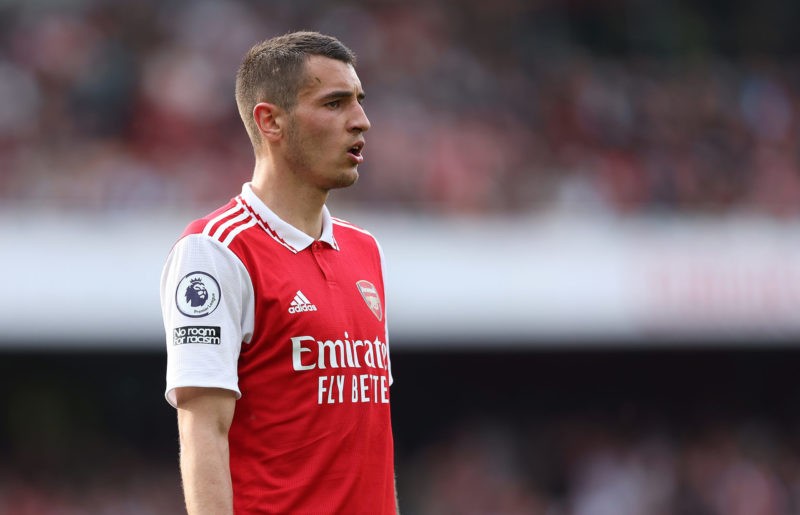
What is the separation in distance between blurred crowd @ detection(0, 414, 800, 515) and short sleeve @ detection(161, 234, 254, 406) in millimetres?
8611

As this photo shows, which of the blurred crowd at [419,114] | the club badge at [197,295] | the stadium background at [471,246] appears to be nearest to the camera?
the club badge at [197,295]

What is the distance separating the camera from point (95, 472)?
39.9 feet

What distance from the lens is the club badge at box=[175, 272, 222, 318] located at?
3248 millimetres

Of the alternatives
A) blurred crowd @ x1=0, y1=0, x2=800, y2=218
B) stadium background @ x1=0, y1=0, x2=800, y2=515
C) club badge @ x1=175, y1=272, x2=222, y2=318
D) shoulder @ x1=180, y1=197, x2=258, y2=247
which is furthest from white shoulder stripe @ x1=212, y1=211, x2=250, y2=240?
blurred crowd @ x1=0, y1=0, x2=800, y2=218

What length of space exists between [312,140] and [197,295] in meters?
0.53

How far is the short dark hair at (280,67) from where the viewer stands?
11.5 ft

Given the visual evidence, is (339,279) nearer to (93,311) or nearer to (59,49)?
(93,311)

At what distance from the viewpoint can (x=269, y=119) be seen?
3543mm

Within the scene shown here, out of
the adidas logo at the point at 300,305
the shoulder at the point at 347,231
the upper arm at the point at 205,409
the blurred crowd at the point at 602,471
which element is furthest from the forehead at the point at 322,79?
the blurred crowd at the point at 602,471

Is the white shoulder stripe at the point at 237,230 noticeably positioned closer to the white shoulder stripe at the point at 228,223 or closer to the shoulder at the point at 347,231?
the white shoulder stripe at the point at 228,223

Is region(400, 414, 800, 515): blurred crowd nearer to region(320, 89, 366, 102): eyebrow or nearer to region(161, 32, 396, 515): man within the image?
region(161, 32, 396, 515): man

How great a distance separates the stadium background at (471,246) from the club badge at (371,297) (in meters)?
7.08

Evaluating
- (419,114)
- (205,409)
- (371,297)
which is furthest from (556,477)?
(205,409)

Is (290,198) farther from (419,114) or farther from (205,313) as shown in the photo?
(419,114)
